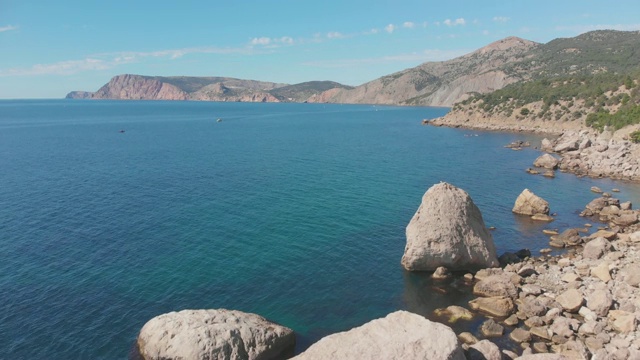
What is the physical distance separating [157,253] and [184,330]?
1901 cm

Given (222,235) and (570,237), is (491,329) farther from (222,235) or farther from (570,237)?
(222,235)

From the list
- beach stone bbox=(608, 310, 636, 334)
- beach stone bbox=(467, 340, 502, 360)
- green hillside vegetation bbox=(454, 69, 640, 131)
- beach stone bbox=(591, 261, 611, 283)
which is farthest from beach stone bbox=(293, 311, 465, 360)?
green hillside vegetation bbox=(454, 69, 640, 131)

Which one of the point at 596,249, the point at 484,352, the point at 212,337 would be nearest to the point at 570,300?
the point at 596,249

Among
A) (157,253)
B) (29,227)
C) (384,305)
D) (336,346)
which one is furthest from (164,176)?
(336,346)

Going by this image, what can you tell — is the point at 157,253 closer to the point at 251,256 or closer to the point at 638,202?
the point at 251,256

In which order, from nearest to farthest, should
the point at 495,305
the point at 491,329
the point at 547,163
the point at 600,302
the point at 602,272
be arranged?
the point at 491,329, the point at 600,302, the point at 495,305, the point at 602,272, the point at 547,163

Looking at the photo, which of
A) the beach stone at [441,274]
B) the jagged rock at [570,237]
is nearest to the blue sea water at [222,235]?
the beach stone at [441,274]

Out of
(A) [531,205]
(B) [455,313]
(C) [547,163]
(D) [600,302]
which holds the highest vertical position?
(C) [547,163]

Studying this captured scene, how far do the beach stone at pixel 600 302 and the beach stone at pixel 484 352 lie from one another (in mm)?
11026

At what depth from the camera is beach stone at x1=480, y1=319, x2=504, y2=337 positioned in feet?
97.8

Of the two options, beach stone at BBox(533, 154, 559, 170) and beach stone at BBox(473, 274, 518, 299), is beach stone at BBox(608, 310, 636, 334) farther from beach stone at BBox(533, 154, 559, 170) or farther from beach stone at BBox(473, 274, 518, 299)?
beach stone at BBox(533, 154, 559, 170)

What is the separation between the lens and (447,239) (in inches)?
1539

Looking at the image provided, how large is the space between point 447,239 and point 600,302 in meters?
12.5

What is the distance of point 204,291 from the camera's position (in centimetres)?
3575
